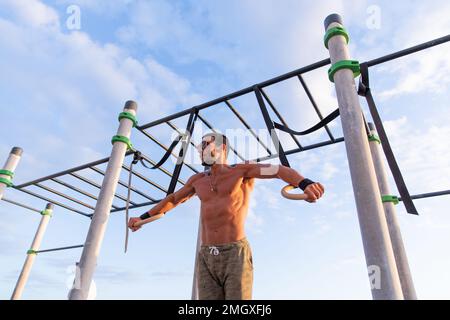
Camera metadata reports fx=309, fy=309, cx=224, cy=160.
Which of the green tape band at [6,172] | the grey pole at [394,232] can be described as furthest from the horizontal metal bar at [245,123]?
the green tape band at [6,172]

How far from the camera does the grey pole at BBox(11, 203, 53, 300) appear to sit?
6.30 m

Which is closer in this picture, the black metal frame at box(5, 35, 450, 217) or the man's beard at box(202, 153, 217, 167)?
the man's beard at box(202, 153, 217, 167)

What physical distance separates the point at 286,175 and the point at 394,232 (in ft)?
8.08

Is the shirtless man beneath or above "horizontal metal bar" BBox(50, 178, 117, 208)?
beneath

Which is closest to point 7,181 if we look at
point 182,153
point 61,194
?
point 61,194

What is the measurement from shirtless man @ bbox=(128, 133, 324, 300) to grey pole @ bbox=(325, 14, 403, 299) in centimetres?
55

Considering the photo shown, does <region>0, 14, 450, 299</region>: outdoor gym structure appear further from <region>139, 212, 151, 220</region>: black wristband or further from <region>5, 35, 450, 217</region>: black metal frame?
<region>139, 212, 151, 220</region>: black wristband

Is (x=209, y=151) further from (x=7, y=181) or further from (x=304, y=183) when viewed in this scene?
(x=7, y=181)

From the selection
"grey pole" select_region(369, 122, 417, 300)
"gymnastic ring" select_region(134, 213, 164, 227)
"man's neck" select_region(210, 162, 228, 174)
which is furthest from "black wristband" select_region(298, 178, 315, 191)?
"grey pole" select_region(369, 122, 417, 300)

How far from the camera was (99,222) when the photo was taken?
357 cm

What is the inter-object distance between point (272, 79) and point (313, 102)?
643 millimetres

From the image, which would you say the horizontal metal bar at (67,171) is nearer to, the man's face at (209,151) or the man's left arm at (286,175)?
the man's face at (209,151)

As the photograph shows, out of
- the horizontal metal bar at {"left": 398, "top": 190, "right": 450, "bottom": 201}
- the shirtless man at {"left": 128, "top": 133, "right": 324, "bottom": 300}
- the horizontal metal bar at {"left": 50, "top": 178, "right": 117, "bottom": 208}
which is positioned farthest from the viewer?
the horizontal metal bar at {"left": 50, "top": 178, "right": 117, "bottom": 208}
